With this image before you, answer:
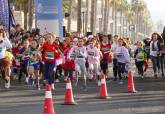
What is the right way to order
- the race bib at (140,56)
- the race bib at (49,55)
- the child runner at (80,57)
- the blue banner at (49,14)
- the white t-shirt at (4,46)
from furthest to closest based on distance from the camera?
the blue banner at (49,14) → the race bib at (140,56) → the child runner at (80,57) → the white t-shirt at (4,46) → the race bib at (49,55)

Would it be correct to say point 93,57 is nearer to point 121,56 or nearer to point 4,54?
point 121,56

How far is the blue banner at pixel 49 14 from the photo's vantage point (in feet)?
79.9

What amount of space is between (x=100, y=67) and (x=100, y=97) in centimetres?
515

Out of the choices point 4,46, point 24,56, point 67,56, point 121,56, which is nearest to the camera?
point 4,46

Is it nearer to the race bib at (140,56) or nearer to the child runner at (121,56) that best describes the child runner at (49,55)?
the child runner at (121,56)

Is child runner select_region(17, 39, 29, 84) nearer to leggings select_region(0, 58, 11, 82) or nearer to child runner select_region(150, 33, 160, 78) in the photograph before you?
leggings select_region(0, 58, 11, 82)

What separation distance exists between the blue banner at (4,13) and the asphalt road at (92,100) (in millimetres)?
4600

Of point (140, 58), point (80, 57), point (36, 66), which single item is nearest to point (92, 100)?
point (80, 57)

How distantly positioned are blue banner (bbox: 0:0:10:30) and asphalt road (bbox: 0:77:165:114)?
4.60 m

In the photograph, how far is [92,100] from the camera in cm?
1535

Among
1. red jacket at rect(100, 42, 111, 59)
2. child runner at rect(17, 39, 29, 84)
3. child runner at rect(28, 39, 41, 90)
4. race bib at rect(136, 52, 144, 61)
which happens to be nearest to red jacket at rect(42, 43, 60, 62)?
child runner at rect(28, 39, 41, 90)

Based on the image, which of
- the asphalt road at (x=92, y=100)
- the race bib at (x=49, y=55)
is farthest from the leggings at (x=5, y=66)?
the race bib at (x=49, y=55)

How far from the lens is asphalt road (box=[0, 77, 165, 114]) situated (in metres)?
13.3

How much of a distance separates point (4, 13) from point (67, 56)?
5.30 m
